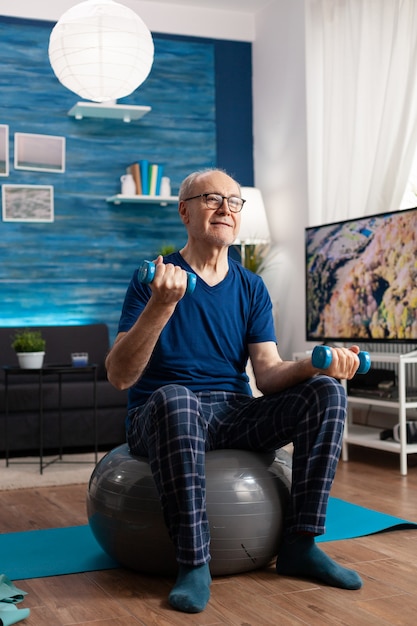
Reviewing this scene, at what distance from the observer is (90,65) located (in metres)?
3.87

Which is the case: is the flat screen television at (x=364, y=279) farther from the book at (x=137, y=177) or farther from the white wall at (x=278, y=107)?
the book at (x=137, y=177)

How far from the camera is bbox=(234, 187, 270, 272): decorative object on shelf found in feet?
17.8

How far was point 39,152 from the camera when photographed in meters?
5.41

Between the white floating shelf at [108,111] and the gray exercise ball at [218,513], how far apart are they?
11.4 feet

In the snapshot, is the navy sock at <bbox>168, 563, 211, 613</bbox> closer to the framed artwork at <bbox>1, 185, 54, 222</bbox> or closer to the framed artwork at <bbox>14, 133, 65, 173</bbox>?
the framed artwork at <bbox>1, 185, 54, 222</bbox>

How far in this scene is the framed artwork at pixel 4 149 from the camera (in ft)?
17.5

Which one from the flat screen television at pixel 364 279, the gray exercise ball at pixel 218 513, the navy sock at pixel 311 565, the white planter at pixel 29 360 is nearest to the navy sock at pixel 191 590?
the gray exercise ball at pixel 218 513

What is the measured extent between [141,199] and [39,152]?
0.70 meters

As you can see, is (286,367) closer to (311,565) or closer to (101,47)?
(311,565)

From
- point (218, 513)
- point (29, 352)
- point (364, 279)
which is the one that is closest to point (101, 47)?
point (29, 352)

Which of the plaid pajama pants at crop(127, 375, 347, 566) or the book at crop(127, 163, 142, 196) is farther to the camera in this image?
the book at crop(127, 163, 142, 196)

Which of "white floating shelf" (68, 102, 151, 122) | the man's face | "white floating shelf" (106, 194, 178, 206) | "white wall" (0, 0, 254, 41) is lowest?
the man's face

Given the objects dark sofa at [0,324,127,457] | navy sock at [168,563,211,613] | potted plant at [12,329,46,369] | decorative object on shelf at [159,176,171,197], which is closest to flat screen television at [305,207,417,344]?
dark sofa at [0,324,127,457]

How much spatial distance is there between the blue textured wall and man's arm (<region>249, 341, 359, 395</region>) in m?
3.17
